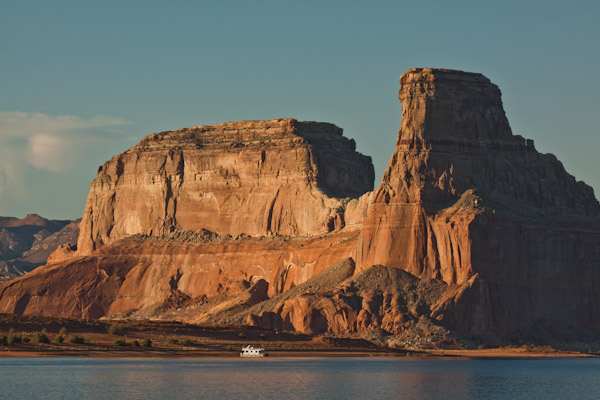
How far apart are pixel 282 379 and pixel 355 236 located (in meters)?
63.8

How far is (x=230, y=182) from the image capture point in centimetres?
17125

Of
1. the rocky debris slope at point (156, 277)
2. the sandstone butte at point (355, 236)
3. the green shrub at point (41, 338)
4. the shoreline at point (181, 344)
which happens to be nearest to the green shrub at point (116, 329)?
the shoreline at point (181, 344)

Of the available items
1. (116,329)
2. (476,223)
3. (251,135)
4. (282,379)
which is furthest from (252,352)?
(251,135)

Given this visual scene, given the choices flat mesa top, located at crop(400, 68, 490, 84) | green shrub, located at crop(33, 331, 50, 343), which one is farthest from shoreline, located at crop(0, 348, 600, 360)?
flat mesa top, located at crop(400, 68, 490, 84)

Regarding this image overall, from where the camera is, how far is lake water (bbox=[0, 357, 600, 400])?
237 feet

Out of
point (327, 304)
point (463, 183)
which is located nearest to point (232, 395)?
point (327, 304)

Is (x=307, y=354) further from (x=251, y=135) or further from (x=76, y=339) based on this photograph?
(x=251, y=135)

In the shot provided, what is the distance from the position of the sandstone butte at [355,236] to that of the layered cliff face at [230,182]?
23 centimetres

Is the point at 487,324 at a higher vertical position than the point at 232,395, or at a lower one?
higher

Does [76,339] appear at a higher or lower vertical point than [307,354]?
lower

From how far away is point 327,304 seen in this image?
416 ft

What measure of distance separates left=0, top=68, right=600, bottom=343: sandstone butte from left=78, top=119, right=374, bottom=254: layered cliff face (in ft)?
0.75

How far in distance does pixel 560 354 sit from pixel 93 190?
8739 centimetres

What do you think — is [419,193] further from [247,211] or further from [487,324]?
[247,211]
